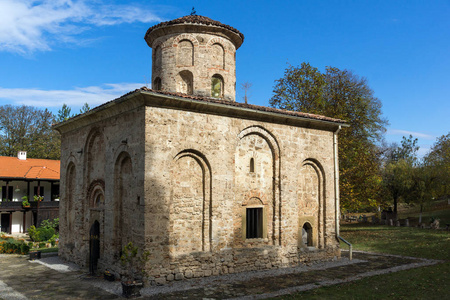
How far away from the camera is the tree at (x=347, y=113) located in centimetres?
2291

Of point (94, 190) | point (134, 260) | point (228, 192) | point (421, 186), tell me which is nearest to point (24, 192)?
point (94, 190)

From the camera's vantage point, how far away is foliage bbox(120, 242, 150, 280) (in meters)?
10.5

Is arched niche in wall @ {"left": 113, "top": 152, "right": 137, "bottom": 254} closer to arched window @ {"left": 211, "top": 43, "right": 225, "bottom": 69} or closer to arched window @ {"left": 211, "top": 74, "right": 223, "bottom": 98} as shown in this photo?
arched window @ {"left": 211, "top": 74, "right": 223, "bottom": 98}

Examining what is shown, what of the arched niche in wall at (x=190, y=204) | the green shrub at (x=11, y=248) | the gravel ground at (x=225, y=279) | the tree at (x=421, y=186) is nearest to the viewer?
the gravel ground at (x=225, y=279)

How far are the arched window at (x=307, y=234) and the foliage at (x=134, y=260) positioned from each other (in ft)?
23.3

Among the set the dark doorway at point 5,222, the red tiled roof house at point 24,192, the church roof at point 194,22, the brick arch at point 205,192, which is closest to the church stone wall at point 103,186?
the brick arch at point 205,192

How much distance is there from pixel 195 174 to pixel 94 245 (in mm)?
4912

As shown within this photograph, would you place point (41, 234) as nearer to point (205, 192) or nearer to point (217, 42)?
point (205, 192)

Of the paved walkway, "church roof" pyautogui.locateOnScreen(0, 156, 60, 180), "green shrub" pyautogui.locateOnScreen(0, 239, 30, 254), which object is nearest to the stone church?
the paved walkway

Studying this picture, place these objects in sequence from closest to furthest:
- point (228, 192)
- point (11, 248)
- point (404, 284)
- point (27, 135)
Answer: point (404, 284), point (228, 192), point (11, 248), point (27, 135)

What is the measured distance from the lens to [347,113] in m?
24.2

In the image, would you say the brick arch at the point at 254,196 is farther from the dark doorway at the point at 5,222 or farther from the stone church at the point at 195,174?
the dark doorway at the point at 5,222

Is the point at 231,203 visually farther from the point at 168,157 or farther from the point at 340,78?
the point at 340,78

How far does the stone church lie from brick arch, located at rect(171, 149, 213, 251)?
0.11 ft
